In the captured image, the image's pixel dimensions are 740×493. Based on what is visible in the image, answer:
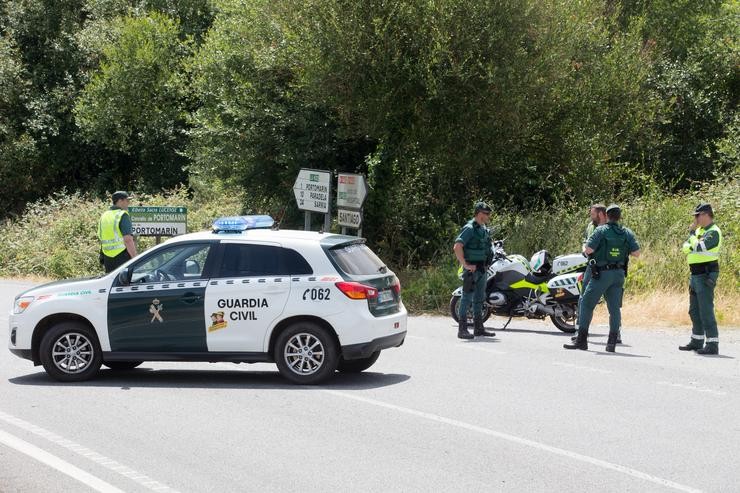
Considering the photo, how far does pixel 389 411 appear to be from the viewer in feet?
29.4

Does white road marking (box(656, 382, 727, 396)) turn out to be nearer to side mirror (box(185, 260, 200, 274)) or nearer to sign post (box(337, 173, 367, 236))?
side mirror (box(185, 260, 200, 274))

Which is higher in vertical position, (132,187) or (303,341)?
(132,187)

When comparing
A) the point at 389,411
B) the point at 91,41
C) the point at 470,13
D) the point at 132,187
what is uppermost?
the point at 91,41

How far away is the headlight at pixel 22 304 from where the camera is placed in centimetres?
1055

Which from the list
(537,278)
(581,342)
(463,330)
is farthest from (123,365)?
(537,278)

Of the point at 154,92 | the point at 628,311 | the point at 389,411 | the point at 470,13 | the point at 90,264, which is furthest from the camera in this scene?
the point at 154,92

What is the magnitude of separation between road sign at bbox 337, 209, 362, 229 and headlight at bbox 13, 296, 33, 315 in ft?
31.0

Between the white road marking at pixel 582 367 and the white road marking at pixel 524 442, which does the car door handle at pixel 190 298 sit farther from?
the white road marking at pixel 582 367

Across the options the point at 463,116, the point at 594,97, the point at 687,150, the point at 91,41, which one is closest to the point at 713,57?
the point at 687,150

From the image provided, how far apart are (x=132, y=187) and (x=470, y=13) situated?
18.8 metres

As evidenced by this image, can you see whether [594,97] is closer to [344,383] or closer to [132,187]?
[344,383]

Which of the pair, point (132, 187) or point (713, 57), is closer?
point (713, 57)

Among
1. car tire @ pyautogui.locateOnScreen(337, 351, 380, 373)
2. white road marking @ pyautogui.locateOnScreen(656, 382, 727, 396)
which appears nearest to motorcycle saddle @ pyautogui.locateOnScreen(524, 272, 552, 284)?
car tire @ pyautogui.locateOnScreen(337, 351, 380, 373)

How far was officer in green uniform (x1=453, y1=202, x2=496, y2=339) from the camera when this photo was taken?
13648 mm
